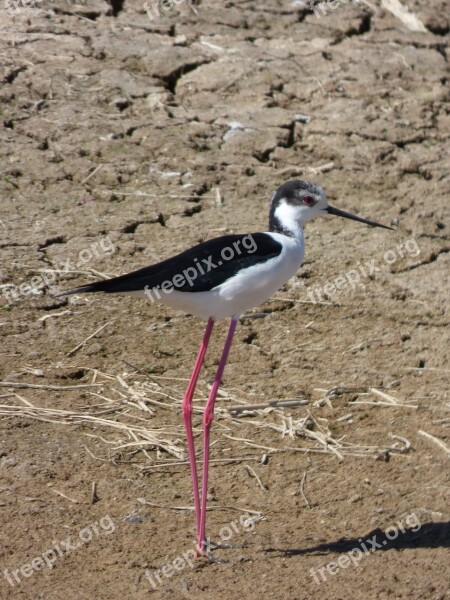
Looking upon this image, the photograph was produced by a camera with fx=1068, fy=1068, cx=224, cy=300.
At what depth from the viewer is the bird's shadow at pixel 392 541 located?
3.77 metres

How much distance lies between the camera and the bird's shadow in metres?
3.77

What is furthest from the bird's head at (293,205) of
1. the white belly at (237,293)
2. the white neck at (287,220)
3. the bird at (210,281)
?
the white belly at (237,293)

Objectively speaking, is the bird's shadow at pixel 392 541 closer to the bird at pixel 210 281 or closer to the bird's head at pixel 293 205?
the bird at pixel 210 281

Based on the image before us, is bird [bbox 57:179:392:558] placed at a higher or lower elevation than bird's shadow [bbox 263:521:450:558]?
higher

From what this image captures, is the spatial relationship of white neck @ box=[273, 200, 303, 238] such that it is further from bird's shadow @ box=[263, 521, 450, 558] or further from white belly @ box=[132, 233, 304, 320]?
bird's shadow @ box=[263, 521, 450, 558]

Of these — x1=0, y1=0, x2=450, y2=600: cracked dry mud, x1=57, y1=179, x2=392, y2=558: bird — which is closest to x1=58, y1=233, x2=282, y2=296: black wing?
x1=57, y1=179, x2=392, y2=558: bird

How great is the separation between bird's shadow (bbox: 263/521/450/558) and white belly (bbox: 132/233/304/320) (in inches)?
35.5

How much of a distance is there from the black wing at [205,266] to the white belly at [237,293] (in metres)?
0.02

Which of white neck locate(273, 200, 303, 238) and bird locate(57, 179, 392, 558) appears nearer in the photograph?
bird locate(57, 179, 392, 558)

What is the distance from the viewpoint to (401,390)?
15.7 feet

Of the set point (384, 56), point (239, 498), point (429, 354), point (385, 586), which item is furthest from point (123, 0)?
point (385, 586)

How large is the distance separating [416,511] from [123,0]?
4.80 m

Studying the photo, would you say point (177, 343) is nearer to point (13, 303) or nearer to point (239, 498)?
point (13, 303)

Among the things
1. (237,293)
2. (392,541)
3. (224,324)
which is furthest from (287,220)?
(392,541)
